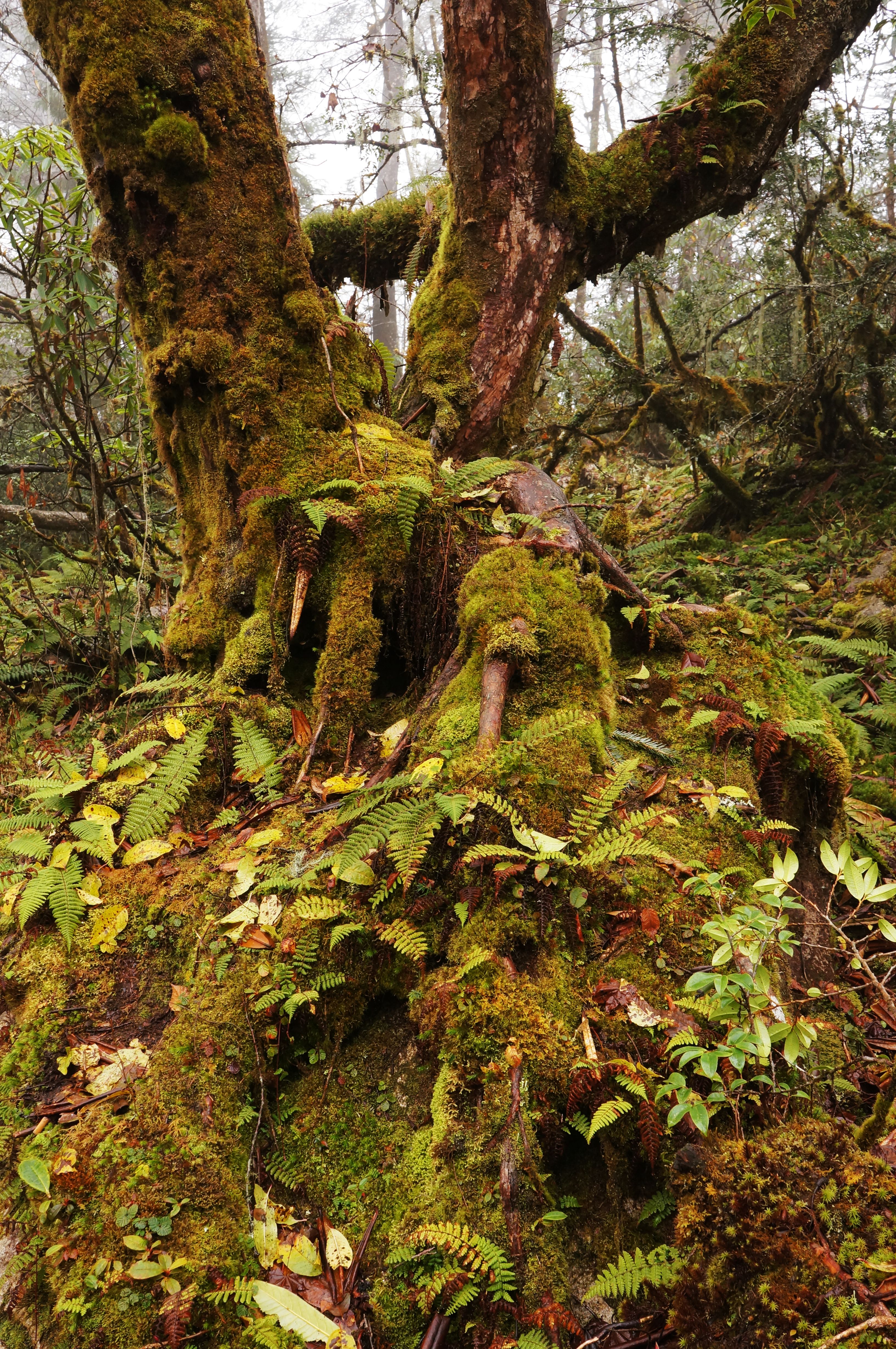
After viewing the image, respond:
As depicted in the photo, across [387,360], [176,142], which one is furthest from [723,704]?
[176,142]

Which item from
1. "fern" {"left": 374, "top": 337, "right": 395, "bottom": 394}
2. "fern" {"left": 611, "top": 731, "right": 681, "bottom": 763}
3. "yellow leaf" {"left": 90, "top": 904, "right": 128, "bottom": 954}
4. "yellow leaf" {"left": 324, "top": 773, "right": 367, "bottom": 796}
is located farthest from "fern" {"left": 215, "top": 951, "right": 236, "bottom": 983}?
"fern" {"left": 374, "top": 337, "right": 395, "bottom": 394}

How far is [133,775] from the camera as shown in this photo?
352cm

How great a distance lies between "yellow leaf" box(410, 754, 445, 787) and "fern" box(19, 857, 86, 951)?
4.88 ft

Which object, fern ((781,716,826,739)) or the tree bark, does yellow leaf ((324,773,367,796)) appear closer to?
the tree bark

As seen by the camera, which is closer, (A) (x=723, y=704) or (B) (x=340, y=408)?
(A) (x=723, y=704)

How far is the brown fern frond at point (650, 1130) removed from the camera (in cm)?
181

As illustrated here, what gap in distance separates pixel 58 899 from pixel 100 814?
0.48 meters

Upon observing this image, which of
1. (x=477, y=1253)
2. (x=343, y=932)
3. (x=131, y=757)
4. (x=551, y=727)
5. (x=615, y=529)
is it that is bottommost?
(x=477, y=1253)

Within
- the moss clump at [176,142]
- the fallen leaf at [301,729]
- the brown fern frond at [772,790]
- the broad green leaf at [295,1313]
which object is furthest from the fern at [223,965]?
the moss clump at [176,142]

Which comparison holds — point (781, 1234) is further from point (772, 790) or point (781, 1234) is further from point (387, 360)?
point (387, 360)

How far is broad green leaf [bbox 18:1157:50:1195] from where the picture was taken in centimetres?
215

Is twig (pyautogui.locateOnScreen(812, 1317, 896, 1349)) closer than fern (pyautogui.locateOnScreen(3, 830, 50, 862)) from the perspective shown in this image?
Yes

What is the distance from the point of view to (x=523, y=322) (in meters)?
5.26

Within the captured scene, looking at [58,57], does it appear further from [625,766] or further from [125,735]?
[625,766]
